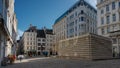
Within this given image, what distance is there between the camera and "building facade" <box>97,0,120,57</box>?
38125 mm

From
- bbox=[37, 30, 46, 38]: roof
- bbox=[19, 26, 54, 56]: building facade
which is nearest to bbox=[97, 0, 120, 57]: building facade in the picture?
bbox=[19, 26, 54, 56]: building facade

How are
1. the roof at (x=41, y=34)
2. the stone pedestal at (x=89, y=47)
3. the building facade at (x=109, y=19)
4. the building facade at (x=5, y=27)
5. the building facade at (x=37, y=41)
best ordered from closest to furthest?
1. the building facade at (x=5, y=27)
2. the stone pedestal at (x=89, y=47)
3. the building facade at (x=109, y=19)
4. the building facade at (x=37, y=41)
5. the roof at (x=41, y=34)

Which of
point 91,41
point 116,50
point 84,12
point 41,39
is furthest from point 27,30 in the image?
point 91,41

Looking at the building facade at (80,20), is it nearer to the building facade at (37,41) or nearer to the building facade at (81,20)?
the building facade at (81,20)

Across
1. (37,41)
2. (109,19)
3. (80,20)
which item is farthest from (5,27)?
(37,41)

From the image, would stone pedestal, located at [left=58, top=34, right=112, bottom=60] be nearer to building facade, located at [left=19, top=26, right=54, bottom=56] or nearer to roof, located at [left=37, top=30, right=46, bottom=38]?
building facade, located at [left=19, top=26, right=54, bottom=56]

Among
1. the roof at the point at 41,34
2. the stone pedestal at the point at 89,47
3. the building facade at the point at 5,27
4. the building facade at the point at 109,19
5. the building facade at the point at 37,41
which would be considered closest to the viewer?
the building facade at the point at 5,27

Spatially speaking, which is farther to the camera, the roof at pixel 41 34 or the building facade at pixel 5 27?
the roof at pixel 41 34

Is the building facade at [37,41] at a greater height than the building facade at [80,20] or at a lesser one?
lesser

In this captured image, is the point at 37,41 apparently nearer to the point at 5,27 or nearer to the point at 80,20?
the point at 80,20

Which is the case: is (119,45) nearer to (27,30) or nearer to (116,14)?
(116,14)

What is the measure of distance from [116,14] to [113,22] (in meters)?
2.12

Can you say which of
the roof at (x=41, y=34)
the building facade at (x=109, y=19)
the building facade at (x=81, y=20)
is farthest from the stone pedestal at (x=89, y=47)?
the roof at (x=41, y=34)

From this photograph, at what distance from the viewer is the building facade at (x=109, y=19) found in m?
38.1
